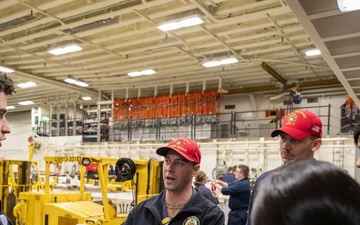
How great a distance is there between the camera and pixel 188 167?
2.87 meters

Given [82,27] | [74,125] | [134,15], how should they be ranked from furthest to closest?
[74,125] → [82,27] → [134,15]

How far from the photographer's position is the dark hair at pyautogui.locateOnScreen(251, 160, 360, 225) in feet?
2.21

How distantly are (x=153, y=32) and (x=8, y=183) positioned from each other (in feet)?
18.1

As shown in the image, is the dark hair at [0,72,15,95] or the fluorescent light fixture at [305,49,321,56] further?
the fluorescent light fixture at [305,49,321,56]

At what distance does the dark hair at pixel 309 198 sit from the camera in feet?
2.21

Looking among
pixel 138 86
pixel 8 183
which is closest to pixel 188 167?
pixel 8 183

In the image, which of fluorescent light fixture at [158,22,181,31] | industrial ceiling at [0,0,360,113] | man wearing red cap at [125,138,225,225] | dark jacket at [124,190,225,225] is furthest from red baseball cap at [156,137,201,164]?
fluorescent light fixture at [158,22,181,31]

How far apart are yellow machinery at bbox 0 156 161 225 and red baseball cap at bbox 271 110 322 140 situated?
336 centimetres

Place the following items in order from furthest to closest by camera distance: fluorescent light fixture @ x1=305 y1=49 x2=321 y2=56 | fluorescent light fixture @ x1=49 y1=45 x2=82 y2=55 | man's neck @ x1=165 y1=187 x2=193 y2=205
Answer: fluorescent light fixture @ x1=49 y1=45 x2=82 y2=55 → fluorescent light fixture @ x1=305 y1=49 x2=321 y2=56 → man's neck @ x1=165 y1=187 x2=193 y2=205

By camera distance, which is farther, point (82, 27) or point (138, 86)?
point (138, 86)

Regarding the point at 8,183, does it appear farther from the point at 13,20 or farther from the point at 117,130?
the point at 117,130

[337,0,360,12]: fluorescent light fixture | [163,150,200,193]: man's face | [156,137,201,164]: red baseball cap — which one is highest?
[337,0,360,12]: fluorescent light fixture

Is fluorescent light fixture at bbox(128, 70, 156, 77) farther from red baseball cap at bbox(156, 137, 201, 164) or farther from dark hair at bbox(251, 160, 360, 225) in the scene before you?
dark hair at bbox(251, 160, 360, 225)

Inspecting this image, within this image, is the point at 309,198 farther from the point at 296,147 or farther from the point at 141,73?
the point at 141,73
